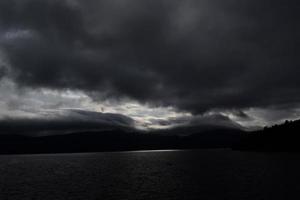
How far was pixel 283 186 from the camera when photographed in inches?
2869

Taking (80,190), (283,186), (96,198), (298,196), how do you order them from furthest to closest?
(80,190), (283,186), (96,198), (298,196)

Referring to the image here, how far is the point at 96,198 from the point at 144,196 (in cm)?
1176

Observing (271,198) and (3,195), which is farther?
(3,195)

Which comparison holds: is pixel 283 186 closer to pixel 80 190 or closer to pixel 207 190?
pixel 207 190

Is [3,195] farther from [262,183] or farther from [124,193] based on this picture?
[262,183]

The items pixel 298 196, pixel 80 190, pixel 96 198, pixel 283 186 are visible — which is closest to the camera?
pixel 298 196

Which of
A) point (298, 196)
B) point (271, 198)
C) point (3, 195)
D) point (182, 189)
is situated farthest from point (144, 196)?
point (3, 195)

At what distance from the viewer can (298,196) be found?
58.9 metres

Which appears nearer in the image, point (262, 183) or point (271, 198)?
point (271, 198)

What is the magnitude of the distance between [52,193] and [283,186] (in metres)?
62.6

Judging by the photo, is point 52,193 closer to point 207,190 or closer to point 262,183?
point 207,190

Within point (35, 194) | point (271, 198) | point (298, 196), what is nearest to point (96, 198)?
point (35, 194)

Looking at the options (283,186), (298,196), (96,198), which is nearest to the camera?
(298,196)

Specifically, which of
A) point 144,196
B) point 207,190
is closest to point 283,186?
point 207,190
